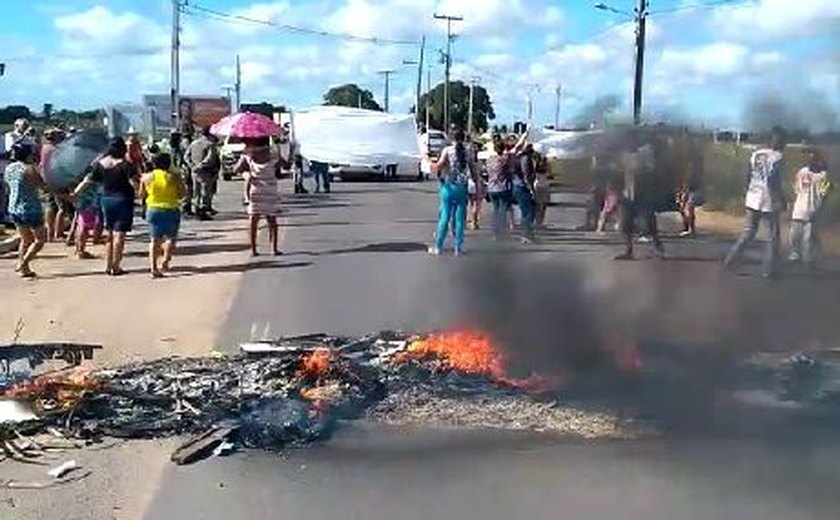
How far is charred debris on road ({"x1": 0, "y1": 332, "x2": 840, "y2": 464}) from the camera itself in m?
6.49

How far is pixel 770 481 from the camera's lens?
561 centimetres

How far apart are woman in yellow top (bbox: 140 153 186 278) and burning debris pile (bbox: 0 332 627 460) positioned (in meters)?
4.77

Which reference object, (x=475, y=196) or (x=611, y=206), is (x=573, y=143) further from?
(x=475, y=196)

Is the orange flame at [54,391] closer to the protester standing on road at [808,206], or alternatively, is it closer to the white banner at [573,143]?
the white banner at [573,143]

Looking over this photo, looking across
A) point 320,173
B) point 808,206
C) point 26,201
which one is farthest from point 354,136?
point 808,206

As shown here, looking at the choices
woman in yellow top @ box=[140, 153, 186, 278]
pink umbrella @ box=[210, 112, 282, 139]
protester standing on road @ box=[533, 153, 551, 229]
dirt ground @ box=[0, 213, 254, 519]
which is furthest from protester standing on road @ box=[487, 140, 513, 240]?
pink umbrella @ box=[210, 112, 282, 139]

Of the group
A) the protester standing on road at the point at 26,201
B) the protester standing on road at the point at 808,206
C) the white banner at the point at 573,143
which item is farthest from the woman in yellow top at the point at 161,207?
the protester standing on road at the point at 808,206

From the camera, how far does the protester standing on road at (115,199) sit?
12.8 m

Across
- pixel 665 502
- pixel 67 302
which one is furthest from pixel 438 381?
pixel 67 302

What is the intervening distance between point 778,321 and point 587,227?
18.7 ft

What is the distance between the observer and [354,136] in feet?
102

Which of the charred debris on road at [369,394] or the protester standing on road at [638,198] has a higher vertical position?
the protester standing on road at [638,198]

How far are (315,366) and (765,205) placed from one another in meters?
6.27

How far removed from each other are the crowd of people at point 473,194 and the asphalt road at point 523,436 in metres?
0.54
